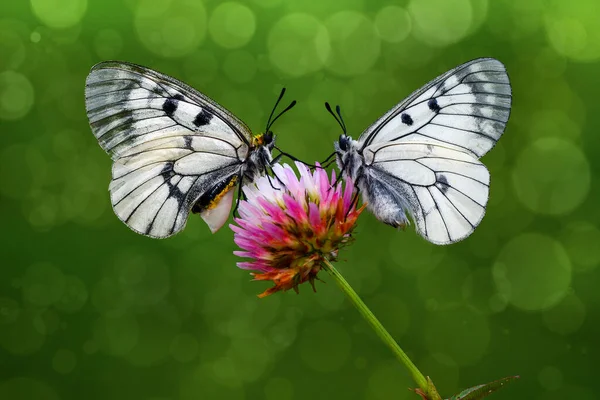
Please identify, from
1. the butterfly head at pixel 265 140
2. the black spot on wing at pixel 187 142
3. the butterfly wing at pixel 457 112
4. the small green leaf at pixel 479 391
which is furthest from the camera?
the black spot on wing at pixel 187 142

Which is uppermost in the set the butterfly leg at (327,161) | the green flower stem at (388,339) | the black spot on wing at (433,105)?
the butterfly leg at (327,161)

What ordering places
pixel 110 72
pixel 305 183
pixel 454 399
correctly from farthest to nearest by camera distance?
pixel 110 72
pixel 305 183
pixel 454 399

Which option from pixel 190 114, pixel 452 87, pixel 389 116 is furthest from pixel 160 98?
pixel 452 87

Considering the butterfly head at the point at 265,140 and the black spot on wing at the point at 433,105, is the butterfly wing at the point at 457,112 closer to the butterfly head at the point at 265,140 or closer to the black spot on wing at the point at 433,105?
the black spot on wing at the point at 433,105

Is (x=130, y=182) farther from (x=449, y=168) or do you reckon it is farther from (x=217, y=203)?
(x=449, y=168)

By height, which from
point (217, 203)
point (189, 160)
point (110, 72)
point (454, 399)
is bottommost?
point (454, 399)

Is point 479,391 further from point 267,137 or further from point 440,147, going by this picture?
point 267,137

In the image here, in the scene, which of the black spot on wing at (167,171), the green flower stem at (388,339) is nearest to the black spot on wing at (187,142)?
the black spot on wing at (167,171)

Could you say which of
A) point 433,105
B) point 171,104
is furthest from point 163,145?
point 433,105

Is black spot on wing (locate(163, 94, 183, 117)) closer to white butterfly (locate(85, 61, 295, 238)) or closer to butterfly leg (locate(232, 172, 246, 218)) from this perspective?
white butterfly (locate(85, 61, 295, 238))
